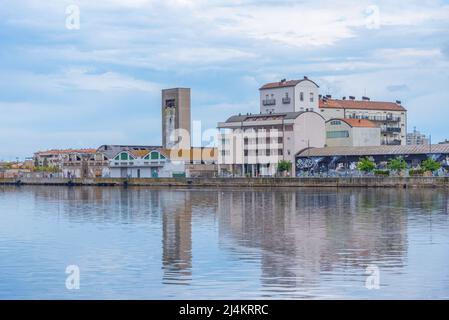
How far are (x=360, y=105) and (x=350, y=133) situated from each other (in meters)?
13.2

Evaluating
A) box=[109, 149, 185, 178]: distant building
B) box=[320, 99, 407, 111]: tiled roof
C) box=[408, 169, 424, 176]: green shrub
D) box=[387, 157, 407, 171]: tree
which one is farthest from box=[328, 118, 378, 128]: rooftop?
box=[109, 149, 185, 178]: distant building

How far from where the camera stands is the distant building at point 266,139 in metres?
82.5

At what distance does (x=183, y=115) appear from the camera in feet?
334

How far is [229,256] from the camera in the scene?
69.6 feet

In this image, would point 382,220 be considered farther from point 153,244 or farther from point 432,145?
point 432,145

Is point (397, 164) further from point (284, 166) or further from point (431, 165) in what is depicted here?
point (284, 166)

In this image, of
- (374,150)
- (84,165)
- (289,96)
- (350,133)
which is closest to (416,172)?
(374,150)

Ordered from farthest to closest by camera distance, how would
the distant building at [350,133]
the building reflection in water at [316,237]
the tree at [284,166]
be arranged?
the distant building at [350,133], the tree at [284,166], the building reflection in water at [316,237]

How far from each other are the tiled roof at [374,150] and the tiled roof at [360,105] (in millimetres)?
14258

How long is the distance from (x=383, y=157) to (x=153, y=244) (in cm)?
5515

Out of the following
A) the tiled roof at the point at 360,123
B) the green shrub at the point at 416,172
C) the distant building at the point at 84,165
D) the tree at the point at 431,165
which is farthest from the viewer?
the distant building at the point at 84,165

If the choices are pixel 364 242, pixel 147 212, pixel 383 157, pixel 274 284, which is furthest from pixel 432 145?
pixel 274 284

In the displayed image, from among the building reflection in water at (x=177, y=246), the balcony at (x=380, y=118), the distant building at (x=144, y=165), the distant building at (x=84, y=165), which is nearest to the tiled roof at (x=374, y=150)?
the balcony at (x=380, y=118)

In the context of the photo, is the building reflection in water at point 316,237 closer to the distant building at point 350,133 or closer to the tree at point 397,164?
the tree at point 397,164
